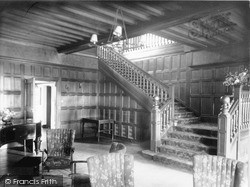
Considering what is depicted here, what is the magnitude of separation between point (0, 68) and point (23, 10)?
10.6 feet

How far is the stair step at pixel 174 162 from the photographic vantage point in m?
5.03

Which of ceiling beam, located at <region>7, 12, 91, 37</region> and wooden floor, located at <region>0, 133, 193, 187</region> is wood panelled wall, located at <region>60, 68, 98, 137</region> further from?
ceiling beam, located at <region>7, 12, 91, 37</region>

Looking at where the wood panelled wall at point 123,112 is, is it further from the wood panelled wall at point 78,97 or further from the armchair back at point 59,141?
the armchair back at point 59,141

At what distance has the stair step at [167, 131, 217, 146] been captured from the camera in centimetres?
555

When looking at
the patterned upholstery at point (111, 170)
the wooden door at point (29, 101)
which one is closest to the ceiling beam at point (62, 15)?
→ the wooden door at point (29, 101)

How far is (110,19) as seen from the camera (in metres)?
5.07

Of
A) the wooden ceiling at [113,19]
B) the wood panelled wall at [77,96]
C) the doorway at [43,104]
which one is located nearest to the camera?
the wooden ceiling at [113,19]

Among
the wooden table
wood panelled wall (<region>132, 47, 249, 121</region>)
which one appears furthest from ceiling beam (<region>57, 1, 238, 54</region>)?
the wooden table

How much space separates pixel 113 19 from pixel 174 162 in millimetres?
3887

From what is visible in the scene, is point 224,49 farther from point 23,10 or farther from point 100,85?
point 23,10

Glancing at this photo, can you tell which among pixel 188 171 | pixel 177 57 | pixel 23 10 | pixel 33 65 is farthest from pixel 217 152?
pixel 33 65

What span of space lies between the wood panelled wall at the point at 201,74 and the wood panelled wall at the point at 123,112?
1.91 meters

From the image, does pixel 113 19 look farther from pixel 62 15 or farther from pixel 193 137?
pixel 193 137

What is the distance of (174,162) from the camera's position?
530 cm
